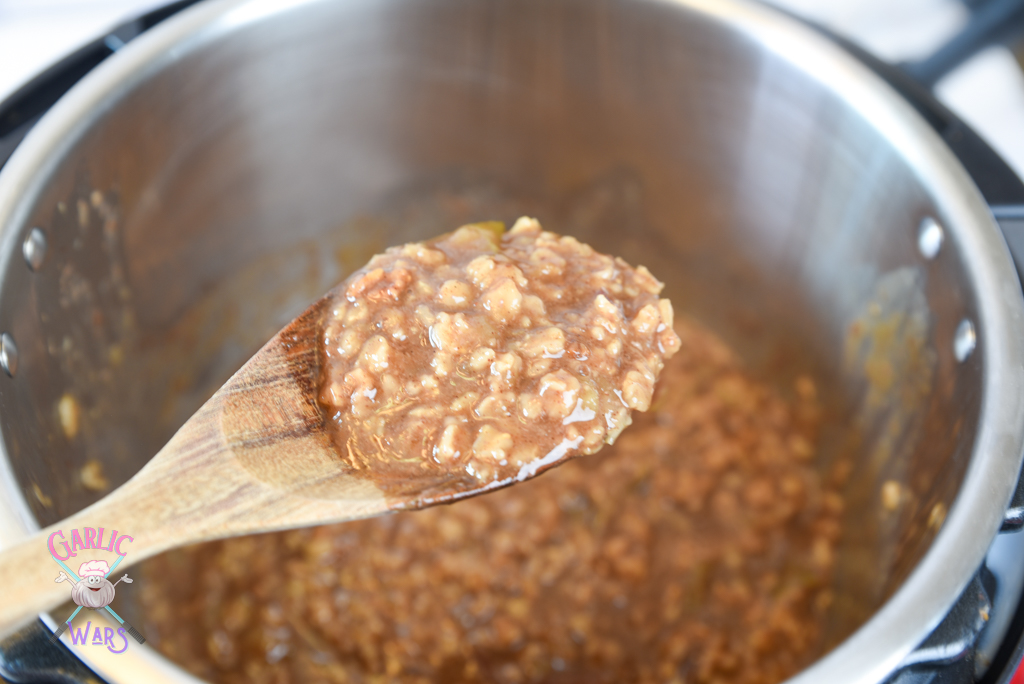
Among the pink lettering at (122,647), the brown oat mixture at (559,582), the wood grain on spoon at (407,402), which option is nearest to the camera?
the pink lettering at (122,647)

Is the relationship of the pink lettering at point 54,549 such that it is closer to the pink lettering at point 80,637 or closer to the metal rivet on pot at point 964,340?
the pink lettering at point 80,637

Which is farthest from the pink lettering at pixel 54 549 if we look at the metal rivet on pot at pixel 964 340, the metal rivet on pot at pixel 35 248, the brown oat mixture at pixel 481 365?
the metal rivet on pot at pixel 964 340

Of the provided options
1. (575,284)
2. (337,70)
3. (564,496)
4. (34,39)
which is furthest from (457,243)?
(34,39)

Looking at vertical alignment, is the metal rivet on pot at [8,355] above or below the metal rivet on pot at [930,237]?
above

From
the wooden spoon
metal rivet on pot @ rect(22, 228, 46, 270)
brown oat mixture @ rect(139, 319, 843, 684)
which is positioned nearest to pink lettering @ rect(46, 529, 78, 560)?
the wooden spoon

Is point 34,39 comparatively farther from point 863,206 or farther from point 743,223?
point 863,206

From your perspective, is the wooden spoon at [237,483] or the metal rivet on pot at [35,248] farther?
the metal rivet on pot at [35,248]

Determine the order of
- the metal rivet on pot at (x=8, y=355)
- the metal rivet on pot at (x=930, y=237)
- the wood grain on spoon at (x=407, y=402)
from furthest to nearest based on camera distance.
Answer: the metal rivet on pot at (x=930, y=237), the metal rivet on pot at (x=8, y=355), the wood grain on spoon at (x=407, y=402)
